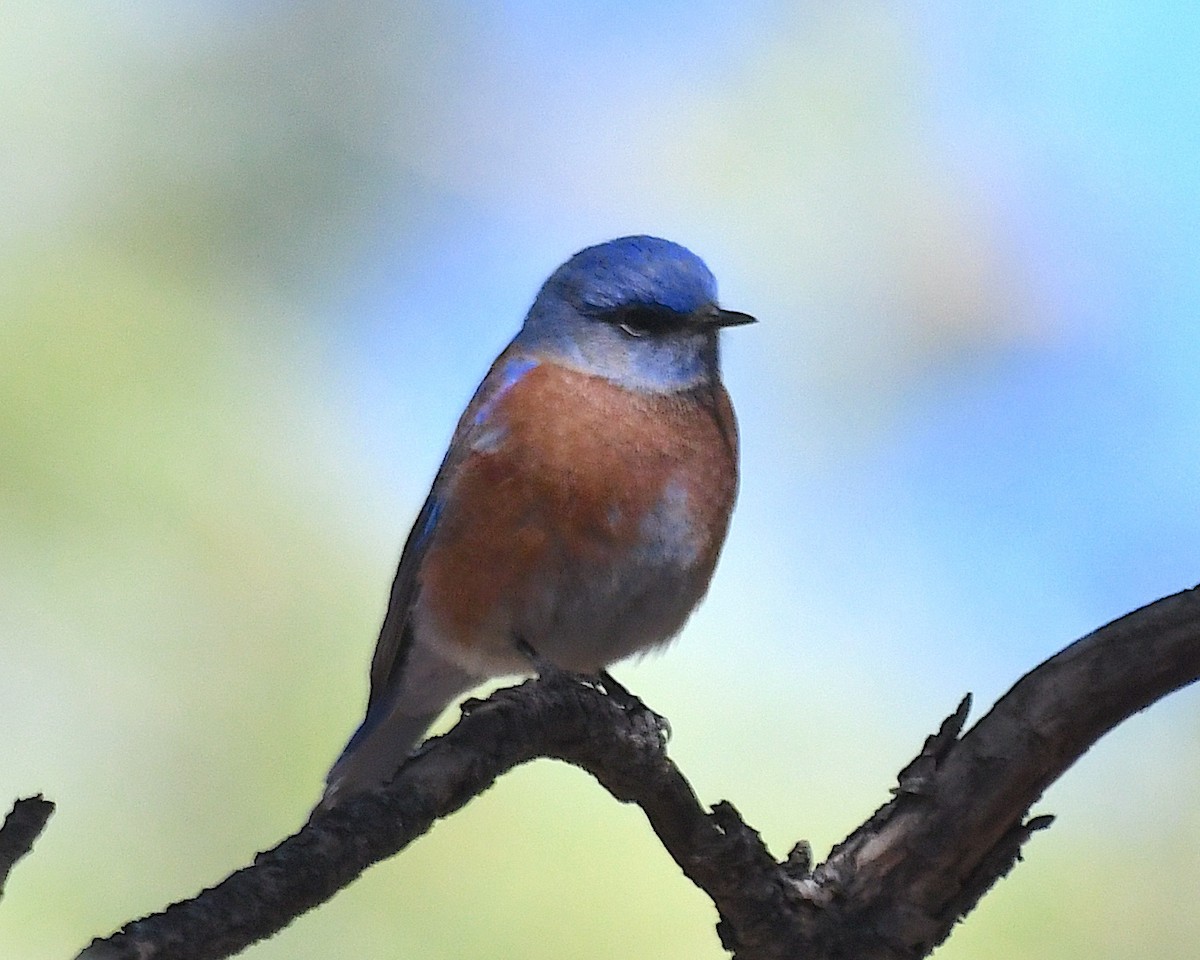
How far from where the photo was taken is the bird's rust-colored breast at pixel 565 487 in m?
2.59

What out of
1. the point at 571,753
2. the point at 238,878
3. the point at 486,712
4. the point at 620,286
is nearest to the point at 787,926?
the point at 571,753

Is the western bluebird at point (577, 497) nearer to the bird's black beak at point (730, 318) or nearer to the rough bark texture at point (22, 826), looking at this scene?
the bird's black beak at point (730, 318)

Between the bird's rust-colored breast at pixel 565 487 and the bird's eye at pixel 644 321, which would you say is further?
the bird's eye at pixel 644 321

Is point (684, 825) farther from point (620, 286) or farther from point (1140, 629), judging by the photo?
point (620, 286)

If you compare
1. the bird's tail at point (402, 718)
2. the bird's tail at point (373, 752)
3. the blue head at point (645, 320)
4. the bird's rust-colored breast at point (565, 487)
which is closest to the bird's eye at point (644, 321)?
the blue head at point (645, 320)

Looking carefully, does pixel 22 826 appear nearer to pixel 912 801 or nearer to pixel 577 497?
pixel 912 801

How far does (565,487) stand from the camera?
2.58 meters

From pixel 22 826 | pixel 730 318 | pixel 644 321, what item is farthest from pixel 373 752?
pixel 22 826

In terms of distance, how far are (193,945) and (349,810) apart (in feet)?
0.95

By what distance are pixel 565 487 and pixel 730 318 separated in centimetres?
55

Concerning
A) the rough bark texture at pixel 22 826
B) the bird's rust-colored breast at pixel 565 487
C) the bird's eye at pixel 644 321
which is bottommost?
the rough bark texture at pixel 22 826

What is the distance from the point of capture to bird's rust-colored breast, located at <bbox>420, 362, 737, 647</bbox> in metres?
2.59

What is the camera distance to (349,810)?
1.58 metres

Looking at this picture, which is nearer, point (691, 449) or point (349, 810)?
point (349, 810)
